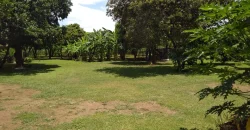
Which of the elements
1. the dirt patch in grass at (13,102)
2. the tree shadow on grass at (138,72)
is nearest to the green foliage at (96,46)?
the tree shadow on grass at (138,72)

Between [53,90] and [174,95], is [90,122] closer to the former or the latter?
[174,95]

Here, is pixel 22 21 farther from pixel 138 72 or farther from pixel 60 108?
pixel 60 108

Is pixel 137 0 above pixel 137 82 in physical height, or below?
above

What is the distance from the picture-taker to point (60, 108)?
9.16 meters

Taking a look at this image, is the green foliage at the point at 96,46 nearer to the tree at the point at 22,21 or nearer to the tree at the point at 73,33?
the tree at the point at 73,33

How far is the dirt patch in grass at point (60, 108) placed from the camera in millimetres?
7863

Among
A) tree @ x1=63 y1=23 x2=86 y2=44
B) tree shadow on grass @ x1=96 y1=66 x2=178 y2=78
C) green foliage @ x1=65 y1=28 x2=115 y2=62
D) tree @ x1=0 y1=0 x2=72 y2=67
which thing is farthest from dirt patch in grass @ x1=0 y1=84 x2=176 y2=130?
tree @ x1=63 y1=23 x2=86 y2=44

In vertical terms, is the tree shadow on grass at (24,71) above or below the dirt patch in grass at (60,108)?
above

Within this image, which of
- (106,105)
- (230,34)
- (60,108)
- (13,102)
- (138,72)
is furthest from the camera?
(138,72)

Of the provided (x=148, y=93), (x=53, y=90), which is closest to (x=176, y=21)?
(x=148, y=93)

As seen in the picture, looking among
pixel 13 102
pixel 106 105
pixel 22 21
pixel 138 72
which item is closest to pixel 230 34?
pixel 106 105

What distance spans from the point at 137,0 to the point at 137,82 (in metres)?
7.15

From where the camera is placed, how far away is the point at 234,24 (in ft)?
9.25

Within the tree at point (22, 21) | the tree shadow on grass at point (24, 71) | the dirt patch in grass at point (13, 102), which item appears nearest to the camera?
the dirt patch in grass at point (13, 102)
